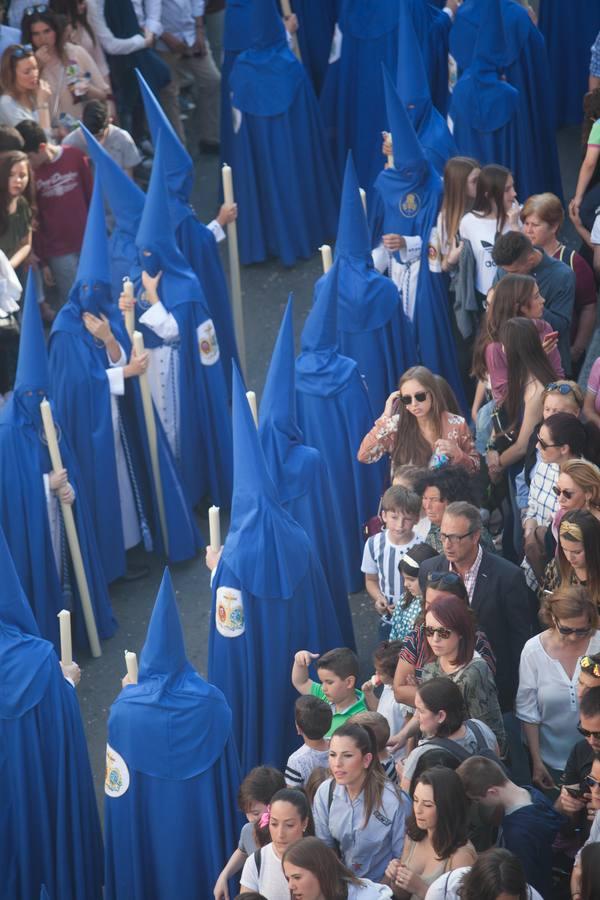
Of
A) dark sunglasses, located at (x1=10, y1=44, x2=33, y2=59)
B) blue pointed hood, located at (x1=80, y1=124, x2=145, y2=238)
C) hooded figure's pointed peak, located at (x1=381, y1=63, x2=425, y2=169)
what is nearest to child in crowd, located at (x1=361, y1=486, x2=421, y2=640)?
hooded figure's pointed peak, located at (x1=381, y1=63, x2=425, y2=169)

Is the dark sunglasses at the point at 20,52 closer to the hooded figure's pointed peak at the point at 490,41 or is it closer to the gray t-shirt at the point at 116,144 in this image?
the gray t-shirt at the point at 116,144

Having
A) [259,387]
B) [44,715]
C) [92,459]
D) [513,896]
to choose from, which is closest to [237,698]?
[44,715]

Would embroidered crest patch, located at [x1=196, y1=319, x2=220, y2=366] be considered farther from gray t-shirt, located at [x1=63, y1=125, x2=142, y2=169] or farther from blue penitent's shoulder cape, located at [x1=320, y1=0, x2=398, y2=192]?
blue penitent's shoulder cape, located at [x1=320, y1=0, x2=398, y2=192]

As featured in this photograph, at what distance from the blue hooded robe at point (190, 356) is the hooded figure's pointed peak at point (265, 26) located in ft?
5.03

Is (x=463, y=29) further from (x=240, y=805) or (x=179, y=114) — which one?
(x=240, y=805)

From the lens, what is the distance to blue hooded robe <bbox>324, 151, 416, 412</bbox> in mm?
8812

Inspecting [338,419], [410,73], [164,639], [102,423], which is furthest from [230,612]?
[410,73]

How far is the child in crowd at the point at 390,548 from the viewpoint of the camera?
7.32m

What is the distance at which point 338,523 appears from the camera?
26.7 ft

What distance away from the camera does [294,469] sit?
7.77 m

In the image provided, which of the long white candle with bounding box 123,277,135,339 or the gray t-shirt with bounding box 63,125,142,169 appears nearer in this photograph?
the long white candle with bounding box 123,277,135,339

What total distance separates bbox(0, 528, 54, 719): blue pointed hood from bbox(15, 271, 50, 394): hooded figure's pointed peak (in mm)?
1394

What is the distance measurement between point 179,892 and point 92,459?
8.73ft

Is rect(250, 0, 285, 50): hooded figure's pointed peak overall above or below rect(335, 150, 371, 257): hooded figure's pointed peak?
above
